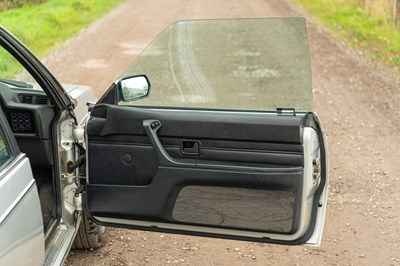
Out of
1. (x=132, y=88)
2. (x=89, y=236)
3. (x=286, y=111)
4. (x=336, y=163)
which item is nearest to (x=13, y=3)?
(x=336, y=163)

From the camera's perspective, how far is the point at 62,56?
481 inches

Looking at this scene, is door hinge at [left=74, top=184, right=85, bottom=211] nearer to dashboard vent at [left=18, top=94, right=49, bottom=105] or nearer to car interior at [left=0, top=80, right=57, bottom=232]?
car interior at [left=0, top=80, right=57, bottom=232]

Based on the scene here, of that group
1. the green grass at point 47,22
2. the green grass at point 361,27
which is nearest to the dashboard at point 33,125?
the green grass at point 47,22

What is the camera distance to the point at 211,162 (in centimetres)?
333

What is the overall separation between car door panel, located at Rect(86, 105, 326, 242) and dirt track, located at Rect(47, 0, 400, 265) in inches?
51.6

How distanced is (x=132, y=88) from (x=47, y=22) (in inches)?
477

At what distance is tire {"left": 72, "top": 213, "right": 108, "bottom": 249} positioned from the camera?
444 cm

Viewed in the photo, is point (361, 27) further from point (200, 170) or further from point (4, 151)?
point (4, 151)

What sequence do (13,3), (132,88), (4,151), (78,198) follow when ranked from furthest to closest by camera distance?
(13,3), (78,198), (132,88), (4,151)

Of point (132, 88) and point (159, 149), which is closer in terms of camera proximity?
point (159, 149)

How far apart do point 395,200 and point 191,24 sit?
2788 mm

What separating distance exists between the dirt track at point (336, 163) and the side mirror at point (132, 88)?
144 cm

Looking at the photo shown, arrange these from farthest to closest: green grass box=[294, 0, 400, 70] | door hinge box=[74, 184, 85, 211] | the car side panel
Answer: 1. green grass box=[294, 0, 400, 70]
2. door hinge box=[74, 184, 85, 211]
3. the car side panel

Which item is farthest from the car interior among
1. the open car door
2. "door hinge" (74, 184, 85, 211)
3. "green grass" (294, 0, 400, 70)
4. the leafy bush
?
the leafy bush
